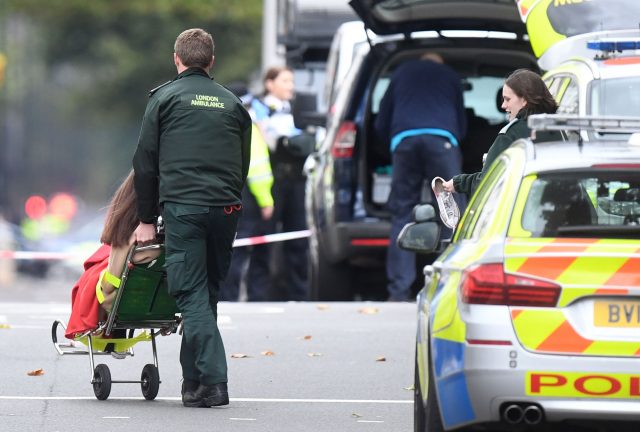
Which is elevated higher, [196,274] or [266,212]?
[196,274]

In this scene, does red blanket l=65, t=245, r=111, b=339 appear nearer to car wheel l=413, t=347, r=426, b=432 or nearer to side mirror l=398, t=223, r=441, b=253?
side mirror l=398, t=223, r=441, b=253

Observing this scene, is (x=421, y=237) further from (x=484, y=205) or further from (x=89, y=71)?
(x=89, y=71)

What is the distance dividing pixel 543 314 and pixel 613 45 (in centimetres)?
503

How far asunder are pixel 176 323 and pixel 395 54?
5741 mm

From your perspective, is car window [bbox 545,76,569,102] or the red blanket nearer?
the red blanket

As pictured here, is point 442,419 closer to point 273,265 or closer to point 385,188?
point 385,188

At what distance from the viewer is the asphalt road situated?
8.62 m

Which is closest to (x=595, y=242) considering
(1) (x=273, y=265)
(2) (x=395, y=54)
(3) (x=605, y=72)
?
(3) (x=605, y=72)

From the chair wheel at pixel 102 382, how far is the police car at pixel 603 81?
9.36ft

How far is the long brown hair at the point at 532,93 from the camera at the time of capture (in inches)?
356

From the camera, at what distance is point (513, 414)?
6.18 m

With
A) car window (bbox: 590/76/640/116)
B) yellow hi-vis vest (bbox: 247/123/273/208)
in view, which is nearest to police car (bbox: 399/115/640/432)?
car window (bbox: 590/76/640/116)

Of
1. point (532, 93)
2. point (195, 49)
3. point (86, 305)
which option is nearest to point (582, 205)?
point (532, 93)

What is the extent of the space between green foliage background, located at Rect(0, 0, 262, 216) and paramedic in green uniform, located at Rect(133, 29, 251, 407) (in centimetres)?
3675
